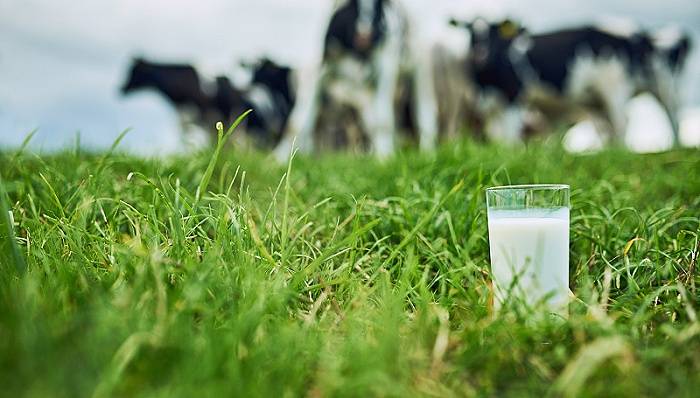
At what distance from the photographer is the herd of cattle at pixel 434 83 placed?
5293 mm

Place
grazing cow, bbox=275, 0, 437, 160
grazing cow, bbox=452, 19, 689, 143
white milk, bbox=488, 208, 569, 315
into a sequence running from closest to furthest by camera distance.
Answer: white milk, bbox=488, 208, 569, 315 → grazing cow, bbox=275, 0, 437, 160 → grazing cow, bbox=452, 19, 689, 143

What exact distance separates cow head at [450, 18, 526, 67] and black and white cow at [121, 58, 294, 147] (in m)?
2.78

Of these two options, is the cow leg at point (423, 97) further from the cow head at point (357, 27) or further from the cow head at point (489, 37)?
the cow head at point (489, 37)

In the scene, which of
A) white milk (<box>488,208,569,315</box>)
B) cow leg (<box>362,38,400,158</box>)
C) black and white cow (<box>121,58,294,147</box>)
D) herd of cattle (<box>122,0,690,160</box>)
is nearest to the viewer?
white milk (<box>488,208,569,315</box>)

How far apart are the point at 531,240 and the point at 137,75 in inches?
382

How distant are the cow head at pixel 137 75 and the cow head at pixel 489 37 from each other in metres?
5.14

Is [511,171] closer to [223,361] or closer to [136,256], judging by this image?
[136,256]

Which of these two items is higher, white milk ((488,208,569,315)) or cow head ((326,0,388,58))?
cow head ((326,0,388,58))

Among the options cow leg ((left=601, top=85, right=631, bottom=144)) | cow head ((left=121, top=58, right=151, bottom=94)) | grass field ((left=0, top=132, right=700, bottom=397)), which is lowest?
grass field ((left=0, top=132, right=700, bottom=397))

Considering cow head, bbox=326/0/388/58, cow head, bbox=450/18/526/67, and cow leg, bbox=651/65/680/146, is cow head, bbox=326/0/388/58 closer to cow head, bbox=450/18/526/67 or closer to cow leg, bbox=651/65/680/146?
cow head, bbox=450/18/526/67

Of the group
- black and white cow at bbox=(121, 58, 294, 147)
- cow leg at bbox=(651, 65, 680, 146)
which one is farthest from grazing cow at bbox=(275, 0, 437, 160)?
cow leg at bbox=(651, 65, 680, 146)

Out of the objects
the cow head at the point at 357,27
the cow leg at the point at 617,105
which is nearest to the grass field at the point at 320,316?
the cow head at the point at 357,27

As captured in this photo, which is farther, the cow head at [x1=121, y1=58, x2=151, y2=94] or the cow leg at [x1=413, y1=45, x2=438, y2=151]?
the cow head at [x1=121, y1=58, x2=151, y2=94]

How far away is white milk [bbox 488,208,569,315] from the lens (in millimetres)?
1042
